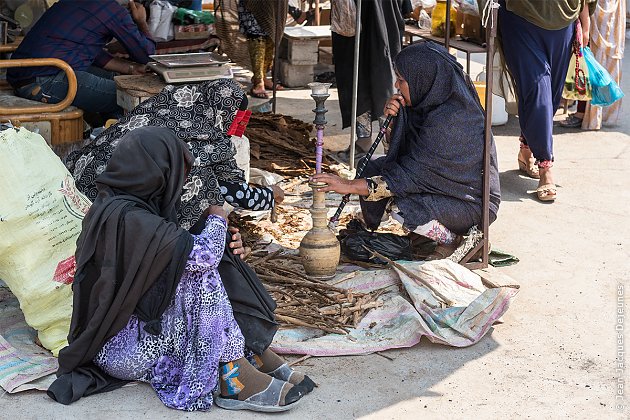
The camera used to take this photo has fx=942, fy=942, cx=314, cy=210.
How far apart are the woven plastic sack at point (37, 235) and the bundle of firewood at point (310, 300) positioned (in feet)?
3.17

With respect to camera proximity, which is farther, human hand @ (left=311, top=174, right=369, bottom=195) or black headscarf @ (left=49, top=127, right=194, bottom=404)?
human hand @ (left=311, top=174, right=369, bottom=195)

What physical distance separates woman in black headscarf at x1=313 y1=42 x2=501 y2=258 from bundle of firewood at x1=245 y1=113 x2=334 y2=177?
1.67 meters

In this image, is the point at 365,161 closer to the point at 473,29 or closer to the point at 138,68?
the point at 138,68

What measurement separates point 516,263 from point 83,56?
297 cm

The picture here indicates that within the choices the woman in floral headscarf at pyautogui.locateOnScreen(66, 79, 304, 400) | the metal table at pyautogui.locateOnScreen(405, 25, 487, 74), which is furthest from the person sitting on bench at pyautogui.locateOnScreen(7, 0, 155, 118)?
the metal table at pyautogui.locateOnScreen(405, 25, 487, 74)

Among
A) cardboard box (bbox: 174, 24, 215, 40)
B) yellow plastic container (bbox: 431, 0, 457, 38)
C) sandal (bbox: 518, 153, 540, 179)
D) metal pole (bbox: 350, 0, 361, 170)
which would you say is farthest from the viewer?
cardboard box (bbox: 174, 24, 215, 40)

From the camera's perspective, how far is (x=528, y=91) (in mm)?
6098

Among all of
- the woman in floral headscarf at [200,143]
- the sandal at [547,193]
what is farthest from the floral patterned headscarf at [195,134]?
the sandal at [547,193]

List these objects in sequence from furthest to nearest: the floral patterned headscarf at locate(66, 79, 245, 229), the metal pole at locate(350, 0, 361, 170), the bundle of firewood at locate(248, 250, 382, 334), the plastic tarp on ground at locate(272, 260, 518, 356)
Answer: the metal pole at locate(350, 0, 361, 170), the floral patterned headscarf at locate(66, 79, 245, 229), the bundle of firewood at locate(248, 250, 382, 334), the plastic tarp on ground at locate(272, 260, 518, 356)

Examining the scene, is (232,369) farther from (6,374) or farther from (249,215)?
(249,215)

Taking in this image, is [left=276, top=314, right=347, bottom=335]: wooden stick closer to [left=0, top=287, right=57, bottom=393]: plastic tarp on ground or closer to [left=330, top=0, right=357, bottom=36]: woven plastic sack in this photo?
[left=0, top=287, right=57, bottom=393]: plastic tarp on ground

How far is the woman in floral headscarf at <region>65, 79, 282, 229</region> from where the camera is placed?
4.39 meters

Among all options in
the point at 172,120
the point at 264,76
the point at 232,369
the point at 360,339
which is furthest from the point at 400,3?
the point at 232,369

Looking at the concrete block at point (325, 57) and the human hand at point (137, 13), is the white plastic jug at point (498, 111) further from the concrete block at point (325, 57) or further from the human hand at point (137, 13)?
the human hand at point (137, 13)
